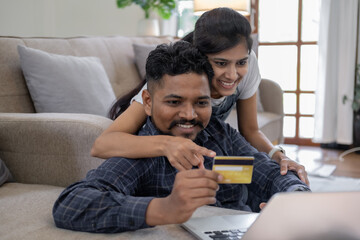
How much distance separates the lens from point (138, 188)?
42.7 inches

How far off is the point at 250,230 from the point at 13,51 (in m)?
1.60

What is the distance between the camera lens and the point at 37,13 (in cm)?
315

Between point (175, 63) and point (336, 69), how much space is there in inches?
129

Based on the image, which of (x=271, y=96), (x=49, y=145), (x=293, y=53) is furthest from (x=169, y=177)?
(x=293, y=53)

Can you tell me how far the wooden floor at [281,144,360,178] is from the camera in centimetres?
346

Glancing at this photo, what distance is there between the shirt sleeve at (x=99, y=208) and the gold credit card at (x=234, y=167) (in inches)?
6.9

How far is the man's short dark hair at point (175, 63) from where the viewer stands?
1094 mm

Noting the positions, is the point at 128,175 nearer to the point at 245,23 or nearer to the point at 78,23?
the point at 245,23

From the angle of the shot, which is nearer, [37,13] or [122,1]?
[37,13]

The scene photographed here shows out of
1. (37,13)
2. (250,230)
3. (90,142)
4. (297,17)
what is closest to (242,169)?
(250,230)

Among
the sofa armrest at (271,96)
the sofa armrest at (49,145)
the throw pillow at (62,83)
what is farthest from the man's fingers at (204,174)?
the sofa armrest at (271,96)

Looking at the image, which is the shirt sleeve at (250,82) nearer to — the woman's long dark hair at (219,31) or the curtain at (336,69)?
the woman's long dark hair at (219,31)

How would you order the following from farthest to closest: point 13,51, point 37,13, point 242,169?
point 37,13, point 13,51, point 242,169

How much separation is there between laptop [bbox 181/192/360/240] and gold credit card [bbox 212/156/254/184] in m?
0.20
